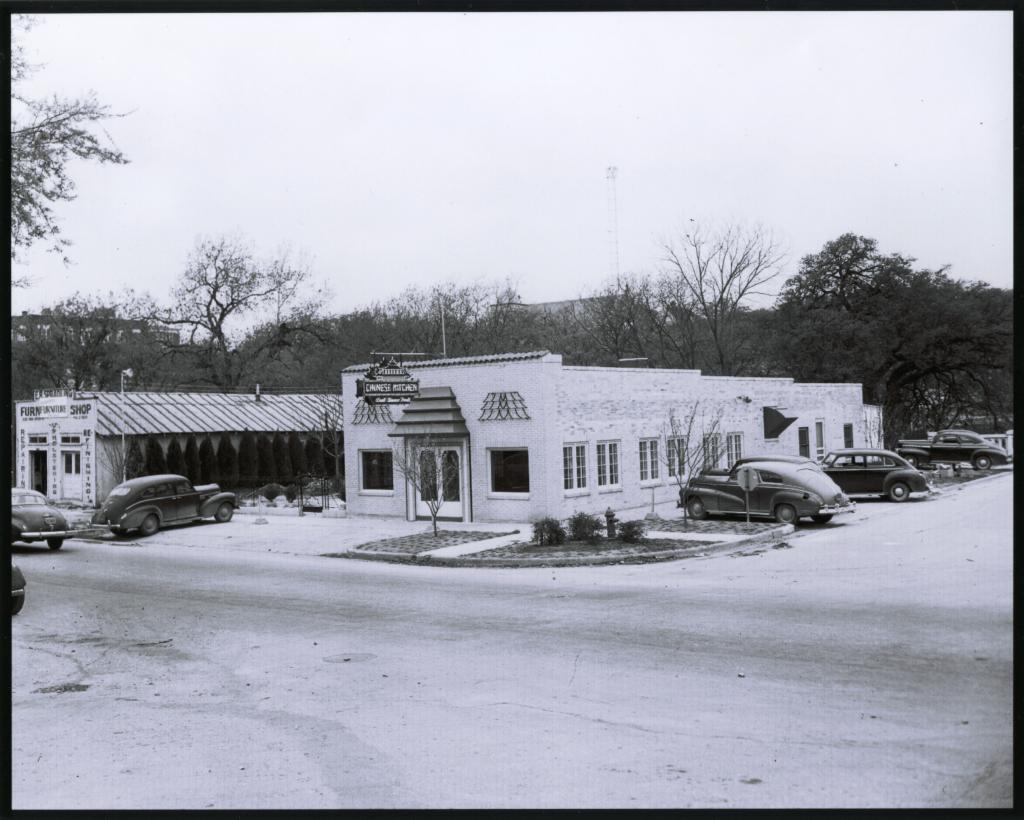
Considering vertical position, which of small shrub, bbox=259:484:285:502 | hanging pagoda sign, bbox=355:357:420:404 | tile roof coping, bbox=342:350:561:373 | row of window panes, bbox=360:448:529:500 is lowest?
small shrub, bbox=259:484:285:502

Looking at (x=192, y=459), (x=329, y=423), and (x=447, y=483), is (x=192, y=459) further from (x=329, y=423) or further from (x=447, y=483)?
(x=447, y=483)

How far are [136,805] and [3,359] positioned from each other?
3955 millimetres

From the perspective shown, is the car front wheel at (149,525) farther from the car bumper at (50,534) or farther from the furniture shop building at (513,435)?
the furniture shop building at (513,435)

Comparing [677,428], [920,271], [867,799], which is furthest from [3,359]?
[920,271]

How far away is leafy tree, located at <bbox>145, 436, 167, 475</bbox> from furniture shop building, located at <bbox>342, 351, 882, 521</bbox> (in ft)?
16.6

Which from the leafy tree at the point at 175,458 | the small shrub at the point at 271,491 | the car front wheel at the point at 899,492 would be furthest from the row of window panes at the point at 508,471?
the car front wheel at the point at 899,492

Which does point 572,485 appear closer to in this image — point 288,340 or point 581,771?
point 288,340

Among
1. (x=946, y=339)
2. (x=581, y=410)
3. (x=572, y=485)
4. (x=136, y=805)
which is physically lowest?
(x=136, y=805)

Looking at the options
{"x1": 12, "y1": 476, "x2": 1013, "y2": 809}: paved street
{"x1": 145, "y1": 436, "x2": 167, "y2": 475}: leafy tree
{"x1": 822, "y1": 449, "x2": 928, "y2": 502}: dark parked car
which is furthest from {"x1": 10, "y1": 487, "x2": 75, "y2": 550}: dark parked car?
{"x1": 822, "y1": 449, "x2": 928, "y2": 502}: dark parked car

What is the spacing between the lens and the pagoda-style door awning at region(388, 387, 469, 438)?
23328 mm

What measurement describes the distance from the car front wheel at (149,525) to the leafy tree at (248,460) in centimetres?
299

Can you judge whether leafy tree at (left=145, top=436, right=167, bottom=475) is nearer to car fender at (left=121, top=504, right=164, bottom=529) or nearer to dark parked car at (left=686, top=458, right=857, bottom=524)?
car fender at (left=121, top=504, right=164, bottom=529)

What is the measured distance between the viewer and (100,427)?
1856 centimetres

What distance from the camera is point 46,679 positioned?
9.97 meters
